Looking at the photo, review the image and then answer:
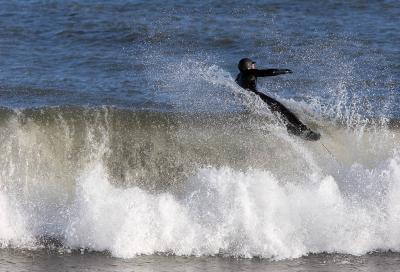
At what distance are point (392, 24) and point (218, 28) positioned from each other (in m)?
4.22

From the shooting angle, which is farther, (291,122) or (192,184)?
(291,122)

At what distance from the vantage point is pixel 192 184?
12.1 metres

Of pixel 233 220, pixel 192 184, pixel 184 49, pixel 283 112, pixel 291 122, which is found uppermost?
pixel 184 49

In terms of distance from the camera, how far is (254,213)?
36.9 ft

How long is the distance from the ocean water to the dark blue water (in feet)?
0.24

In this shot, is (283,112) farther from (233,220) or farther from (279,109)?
(233,220)

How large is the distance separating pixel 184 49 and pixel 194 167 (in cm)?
723

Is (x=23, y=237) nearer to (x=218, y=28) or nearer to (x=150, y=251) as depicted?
(x=150, y=251)

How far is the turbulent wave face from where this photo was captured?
11078 mm

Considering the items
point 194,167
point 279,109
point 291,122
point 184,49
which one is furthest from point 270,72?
point 184,49

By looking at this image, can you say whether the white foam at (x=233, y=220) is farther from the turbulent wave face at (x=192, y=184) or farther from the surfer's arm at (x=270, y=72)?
the surfer's arm at (x=270, y=72)

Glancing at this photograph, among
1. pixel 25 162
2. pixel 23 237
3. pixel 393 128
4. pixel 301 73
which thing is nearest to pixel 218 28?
pixel 301 73

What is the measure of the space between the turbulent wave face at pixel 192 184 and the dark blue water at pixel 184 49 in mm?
1696

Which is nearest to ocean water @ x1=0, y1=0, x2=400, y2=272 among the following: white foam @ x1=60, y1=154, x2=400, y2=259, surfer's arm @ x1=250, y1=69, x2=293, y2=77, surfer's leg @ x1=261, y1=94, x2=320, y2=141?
white foam @ x1=60, y1=154, x2=400, y2=259
